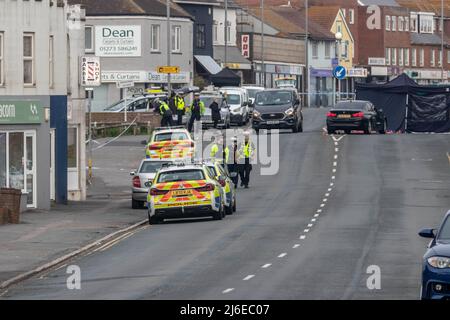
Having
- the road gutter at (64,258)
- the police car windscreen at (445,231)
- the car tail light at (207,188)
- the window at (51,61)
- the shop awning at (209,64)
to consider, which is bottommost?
the road gutter at (64,258)

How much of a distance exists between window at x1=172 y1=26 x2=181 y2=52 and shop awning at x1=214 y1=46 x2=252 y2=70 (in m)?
14.9

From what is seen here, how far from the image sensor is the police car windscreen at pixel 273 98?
6506cm

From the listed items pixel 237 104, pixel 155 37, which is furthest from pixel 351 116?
pixel 155 37

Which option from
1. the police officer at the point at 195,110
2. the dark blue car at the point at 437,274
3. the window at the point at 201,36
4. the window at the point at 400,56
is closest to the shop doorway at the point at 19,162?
the police officer at the point at 195,110

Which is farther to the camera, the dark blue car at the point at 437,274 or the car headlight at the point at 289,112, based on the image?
the car headlight at the point at 289,112

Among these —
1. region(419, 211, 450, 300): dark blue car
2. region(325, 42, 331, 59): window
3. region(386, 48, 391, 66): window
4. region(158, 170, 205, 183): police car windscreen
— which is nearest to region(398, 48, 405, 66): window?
region(386, 48, 391, 66): window

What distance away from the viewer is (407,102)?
6756cm

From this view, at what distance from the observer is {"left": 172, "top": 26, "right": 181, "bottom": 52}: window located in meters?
87.2

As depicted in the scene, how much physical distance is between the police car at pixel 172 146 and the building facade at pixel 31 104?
16.8 feet

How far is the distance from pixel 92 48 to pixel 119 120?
1682 centimetres

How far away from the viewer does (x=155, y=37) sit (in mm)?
86125

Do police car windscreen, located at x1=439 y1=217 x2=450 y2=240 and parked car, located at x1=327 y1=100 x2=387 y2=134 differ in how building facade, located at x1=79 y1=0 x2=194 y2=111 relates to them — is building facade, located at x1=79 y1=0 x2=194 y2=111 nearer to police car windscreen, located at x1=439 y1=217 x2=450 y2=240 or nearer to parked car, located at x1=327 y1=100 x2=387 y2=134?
parked car, located at x1=327 y1=100 x2=387 y2=134

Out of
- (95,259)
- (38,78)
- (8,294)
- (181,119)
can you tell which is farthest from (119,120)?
(8,294)

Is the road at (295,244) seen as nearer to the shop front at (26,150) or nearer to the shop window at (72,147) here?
the shop window at (72,147)
